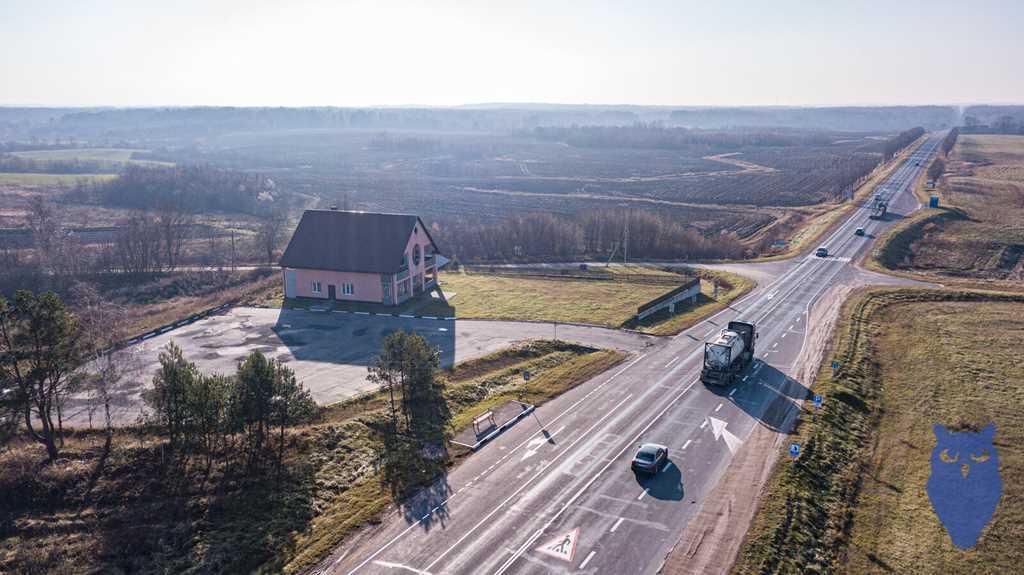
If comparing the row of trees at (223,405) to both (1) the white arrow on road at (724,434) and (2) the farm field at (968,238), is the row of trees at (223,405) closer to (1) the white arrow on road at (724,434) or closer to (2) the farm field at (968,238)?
(1) the white arrow on road at (724,434)

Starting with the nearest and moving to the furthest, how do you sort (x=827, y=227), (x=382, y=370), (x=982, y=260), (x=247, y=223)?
(x=382, y=370) < (x=982, y=260) < (x=827, y=227) < (x=247, y=223)

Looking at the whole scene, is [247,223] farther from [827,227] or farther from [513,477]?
[513,477]

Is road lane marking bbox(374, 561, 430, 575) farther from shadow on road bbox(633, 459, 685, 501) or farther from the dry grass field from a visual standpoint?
shadow on road bbox(633, 459, 685, 501)

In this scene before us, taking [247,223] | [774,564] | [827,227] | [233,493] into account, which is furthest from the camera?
[247,223]

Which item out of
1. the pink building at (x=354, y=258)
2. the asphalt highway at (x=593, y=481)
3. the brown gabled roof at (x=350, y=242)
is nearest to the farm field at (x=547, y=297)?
the pink building at (x=354, y=258)

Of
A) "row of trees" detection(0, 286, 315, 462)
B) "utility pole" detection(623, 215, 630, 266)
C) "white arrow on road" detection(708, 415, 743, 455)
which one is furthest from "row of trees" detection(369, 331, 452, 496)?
"utility pole" detection(623, 215, 630, 266)

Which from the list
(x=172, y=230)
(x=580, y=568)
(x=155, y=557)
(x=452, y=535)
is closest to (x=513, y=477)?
(x=452, y=535)
